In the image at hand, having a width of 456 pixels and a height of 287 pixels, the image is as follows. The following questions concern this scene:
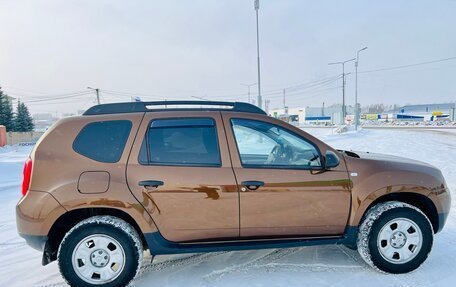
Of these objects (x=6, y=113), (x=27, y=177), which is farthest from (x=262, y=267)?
(x=6, y=113)

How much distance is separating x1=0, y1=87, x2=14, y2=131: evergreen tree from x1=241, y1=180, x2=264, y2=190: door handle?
43.6m

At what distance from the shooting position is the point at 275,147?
11.7 feet

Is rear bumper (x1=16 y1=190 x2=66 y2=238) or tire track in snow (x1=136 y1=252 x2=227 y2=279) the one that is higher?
rear bumper (x1=16 y1=190 x2=66 y2=238)

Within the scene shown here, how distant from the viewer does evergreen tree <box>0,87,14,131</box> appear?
1464 inches

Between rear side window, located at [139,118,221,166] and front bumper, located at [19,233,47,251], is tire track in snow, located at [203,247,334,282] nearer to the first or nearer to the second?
rear side window, located at [139,118,221,166]

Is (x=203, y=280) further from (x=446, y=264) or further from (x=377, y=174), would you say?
(x=446, y=264)

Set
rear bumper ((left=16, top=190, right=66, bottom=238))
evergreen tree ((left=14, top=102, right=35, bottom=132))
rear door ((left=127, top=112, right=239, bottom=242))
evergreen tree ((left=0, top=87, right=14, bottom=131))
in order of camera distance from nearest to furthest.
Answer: rear bumper ((left=16, top=190, right=66, bottom=238)) → rear door ((left=127, top=112, right=239, bottom=242)) → evergreen tree ((left=0, top=87, right=14, bottom=131)) → evergreen tree ((left=14, top=102, right=35, bottom=132))

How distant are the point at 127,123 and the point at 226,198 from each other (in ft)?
4.19

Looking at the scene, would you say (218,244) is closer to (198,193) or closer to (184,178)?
(198,193)

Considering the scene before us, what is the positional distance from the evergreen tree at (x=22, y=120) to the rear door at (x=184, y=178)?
47456mm

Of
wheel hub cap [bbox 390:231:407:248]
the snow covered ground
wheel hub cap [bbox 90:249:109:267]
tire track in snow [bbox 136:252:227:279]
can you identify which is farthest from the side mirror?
wheel hub cap [bbox 90:249:109:267]

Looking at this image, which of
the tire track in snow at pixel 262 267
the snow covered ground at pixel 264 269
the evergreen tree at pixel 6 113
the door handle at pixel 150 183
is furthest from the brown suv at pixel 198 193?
the evergreen tree at pixel 6 113

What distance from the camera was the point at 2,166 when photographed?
11.2m

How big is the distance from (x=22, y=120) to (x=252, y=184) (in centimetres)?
4968
